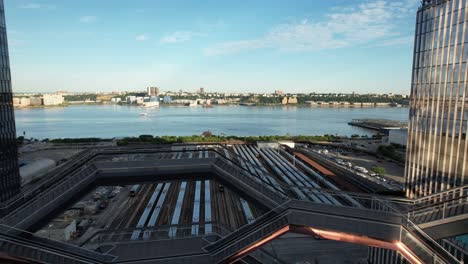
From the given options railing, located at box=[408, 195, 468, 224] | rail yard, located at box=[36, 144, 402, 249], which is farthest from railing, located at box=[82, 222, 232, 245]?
railing, located at box=[408, 195, 468, 224]

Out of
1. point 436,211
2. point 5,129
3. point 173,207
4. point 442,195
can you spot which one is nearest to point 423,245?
point 436,211

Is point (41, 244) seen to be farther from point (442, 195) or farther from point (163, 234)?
point (442, 195)

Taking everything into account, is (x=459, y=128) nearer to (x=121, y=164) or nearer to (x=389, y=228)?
(x=389, y=228)

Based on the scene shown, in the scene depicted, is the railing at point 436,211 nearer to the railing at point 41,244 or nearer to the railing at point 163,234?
the railing at point 163,234

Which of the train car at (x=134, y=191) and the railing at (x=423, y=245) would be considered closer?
the railing at (x=423, y=245)

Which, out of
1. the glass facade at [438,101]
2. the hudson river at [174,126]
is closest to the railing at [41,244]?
the glass facade at [438,101]

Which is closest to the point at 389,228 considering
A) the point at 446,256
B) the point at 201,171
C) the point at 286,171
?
the point at 446,256
